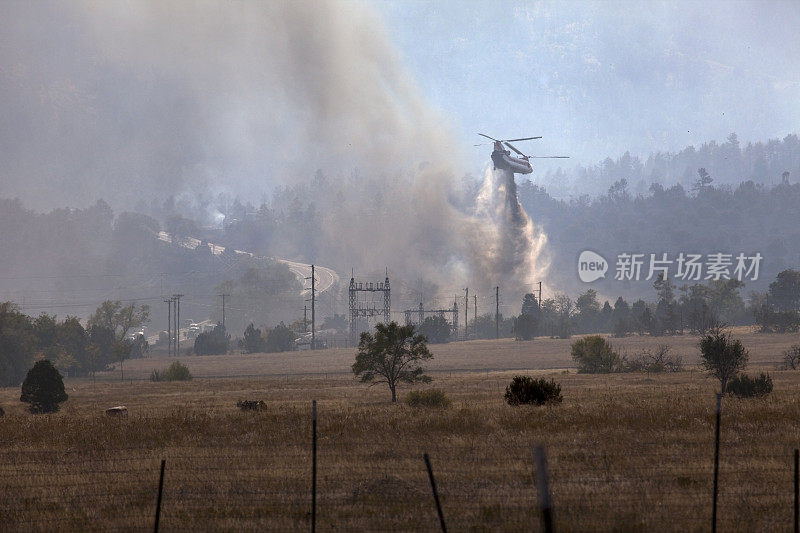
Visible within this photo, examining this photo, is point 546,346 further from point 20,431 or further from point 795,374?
point 20,431

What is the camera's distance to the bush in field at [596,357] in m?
78.6

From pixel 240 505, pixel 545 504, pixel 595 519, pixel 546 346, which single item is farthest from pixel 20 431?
pixel 546 346

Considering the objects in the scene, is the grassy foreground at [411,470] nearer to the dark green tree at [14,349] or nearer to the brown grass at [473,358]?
the brown grass at [473,358]

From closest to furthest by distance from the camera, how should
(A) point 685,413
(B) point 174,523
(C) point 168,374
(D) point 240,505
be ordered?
(B) point 174,523
(D) point 240,505
(A) point 685,413
(C) point 168,374

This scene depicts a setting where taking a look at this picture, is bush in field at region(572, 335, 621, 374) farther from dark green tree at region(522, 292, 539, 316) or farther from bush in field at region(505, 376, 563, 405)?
dark green tree at region(522, 292, 539, 316)

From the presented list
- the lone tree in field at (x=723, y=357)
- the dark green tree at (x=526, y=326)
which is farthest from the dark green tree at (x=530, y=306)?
the lone tree in field at (x=723, y=357)

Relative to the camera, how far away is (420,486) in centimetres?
1750

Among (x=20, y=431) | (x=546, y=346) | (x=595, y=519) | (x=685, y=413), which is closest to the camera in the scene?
(x=595, y=519)

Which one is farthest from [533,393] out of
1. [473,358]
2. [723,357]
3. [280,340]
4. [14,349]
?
[280,340]

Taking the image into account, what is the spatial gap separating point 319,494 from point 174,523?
3298mm

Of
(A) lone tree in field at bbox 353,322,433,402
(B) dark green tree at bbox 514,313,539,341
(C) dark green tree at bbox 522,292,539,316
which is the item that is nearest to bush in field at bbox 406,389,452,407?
(A) lone tree in field at bbox 353,322,433,402

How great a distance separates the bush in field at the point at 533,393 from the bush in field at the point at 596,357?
A: 43.5 meters

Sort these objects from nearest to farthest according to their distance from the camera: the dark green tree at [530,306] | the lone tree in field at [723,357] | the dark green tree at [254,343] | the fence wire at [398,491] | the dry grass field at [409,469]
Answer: the fence wire at [398,491] → the dry grass field at [409,469] → the lone tree in field at [723,357] → the dark green tree at [254,343] → the dark green tree at [530,306]

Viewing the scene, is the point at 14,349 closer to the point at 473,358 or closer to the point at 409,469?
the point at 473,358
